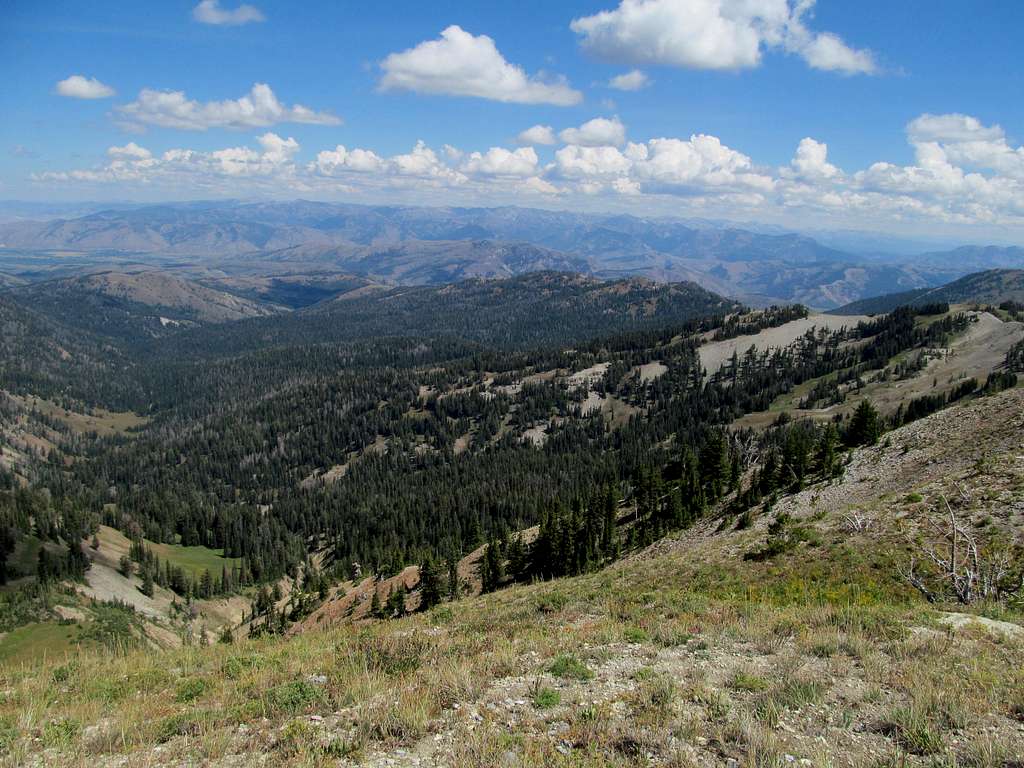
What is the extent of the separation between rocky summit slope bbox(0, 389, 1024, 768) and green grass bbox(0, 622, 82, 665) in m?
66.8

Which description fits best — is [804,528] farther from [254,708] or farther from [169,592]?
[169,592]

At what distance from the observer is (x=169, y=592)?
11356 centimetres

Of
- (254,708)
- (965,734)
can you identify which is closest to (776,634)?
(965,734)

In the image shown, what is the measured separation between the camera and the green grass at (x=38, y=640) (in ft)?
A: 209

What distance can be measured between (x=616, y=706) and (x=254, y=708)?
8.17 m

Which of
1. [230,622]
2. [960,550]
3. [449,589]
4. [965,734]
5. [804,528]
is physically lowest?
[230,622]

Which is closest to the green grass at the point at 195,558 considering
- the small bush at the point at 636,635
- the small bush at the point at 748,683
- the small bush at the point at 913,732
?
the small bush at the point at 636,635

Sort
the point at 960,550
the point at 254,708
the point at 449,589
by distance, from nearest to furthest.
→ the point at 254,708, the point at 960,550, the point at 449,589

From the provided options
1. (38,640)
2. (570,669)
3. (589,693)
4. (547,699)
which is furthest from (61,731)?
(38,640)

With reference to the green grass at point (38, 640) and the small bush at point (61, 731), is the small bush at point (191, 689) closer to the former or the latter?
the small bush at point (61, 731)

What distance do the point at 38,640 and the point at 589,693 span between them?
301ft

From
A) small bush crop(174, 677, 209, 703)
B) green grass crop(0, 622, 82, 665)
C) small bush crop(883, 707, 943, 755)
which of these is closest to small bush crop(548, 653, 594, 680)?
small bush crop(883, 707, 943, 755)

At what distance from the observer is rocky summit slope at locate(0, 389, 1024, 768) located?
9016 millimetres

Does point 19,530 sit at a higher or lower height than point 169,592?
higher
